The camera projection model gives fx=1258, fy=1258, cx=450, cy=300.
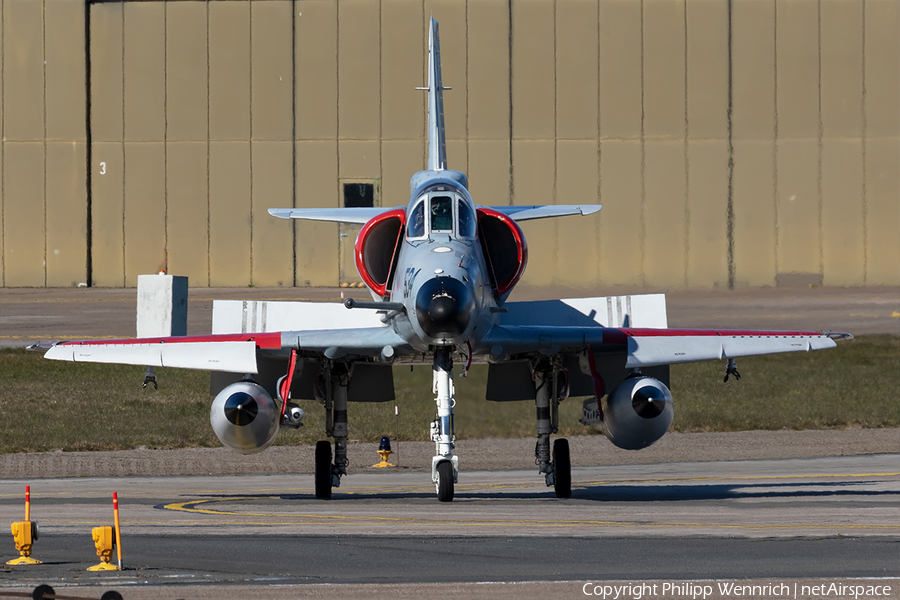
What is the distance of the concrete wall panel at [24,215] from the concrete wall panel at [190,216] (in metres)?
4.64

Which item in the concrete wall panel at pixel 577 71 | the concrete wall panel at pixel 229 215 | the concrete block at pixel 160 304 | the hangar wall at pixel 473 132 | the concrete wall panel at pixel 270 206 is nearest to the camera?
the concrete block at pixel 160 304

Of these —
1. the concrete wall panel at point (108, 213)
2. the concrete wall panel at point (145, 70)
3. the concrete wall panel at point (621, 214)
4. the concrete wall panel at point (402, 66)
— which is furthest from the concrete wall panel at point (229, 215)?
the concrete wall panel at point (621, 214)

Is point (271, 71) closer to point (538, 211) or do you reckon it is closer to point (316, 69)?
point (316, 69)

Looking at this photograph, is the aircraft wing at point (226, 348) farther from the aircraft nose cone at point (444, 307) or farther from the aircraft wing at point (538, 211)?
the aircraft wing at point (538, 211)

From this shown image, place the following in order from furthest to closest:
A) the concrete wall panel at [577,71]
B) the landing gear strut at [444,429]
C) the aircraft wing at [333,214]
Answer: the concrete wall panel at [577,71]
the aircraft wing at [333,214]
the landing gear strut at [444,429]

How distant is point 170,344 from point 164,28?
29638 mm

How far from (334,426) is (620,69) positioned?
91.4ft

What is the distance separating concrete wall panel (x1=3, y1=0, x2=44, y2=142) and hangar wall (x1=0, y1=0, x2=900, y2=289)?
2.8 inches

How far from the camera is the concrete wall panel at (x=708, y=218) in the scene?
42688 millimetres

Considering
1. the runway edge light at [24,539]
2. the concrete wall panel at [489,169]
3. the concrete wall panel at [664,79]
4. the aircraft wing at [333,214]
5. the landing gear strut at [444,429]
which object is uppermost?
the concrete wall panel at [664,79]

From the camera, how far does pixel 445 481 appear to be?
613 inches

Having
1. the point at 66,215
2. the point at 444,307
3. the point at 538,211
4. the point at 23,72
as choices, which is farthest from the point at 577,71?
the point at 444,307

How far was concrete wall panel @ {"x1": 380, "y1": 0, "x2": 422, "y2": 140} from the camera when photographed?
43500 millimetres

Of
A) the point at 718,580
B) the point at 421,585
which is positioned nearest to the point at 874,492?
the point at 718,580
